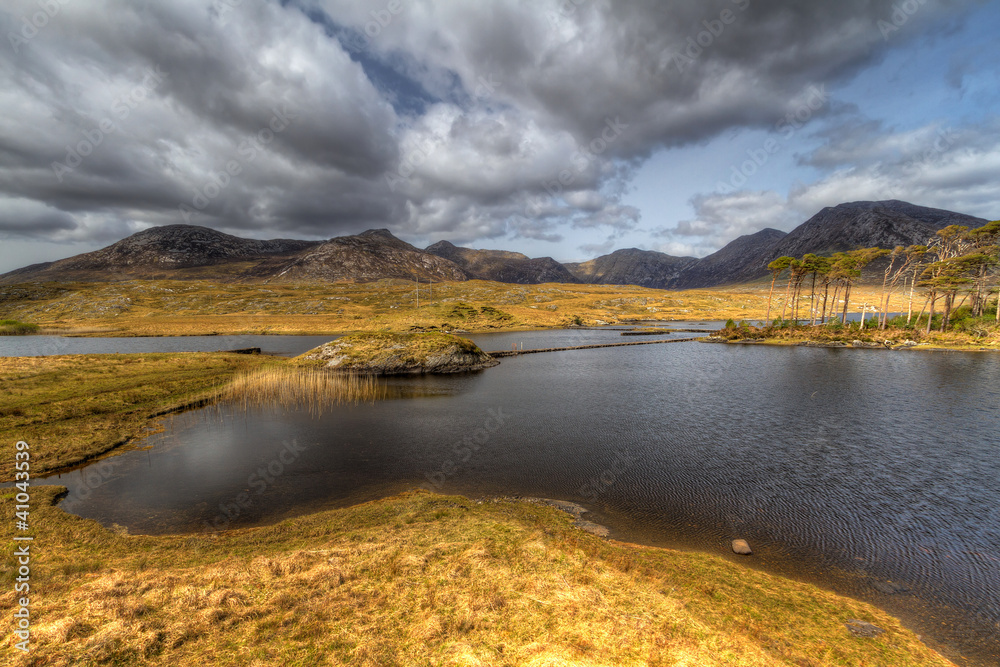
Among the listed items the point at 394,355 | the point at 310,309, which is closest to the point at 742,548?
the point at 394,355

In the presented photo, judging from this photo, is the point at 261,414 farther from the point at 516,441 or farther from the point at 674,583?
the point at 674,583

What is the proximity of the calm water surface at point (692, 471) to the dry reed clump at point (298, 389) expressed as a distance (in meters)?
2.72

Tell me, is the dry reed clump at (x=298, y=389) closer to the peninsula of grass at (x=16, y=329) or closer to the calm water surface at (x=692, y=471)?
the calm water surface at (x=692, y=471)

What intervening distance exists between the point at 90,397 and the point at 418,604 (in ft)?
111

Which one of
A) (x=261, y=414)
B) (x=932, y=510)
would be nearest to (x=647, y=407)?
(x=932, y=510)

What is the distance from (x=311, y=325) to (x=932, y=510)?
366ft

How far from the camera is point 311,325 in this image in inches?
4013

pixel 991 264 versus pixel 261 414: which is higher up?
pixel 991 264

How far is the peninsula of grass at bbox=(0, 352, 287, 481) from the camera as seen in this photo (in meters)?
19.7

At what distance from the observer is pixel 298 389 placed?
35.8m

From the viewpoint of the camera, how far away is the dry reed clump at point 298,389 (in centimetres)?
3184

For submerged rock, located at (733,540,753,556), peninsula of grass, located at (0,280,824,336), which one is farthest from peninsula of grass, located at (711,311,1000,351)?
submerged rock, located at (733,540,753,556)

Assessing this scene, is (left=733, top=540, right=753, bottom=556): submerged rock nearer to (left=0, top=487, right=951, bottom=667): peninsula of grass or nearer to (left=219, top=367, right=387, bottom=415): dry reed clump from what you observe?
(left=0, top=487, right=951, bottom=667): peninsula of grass

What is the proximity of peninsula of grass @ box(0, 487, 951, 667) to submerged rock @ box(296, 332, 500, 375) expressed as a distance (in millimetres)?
32125
